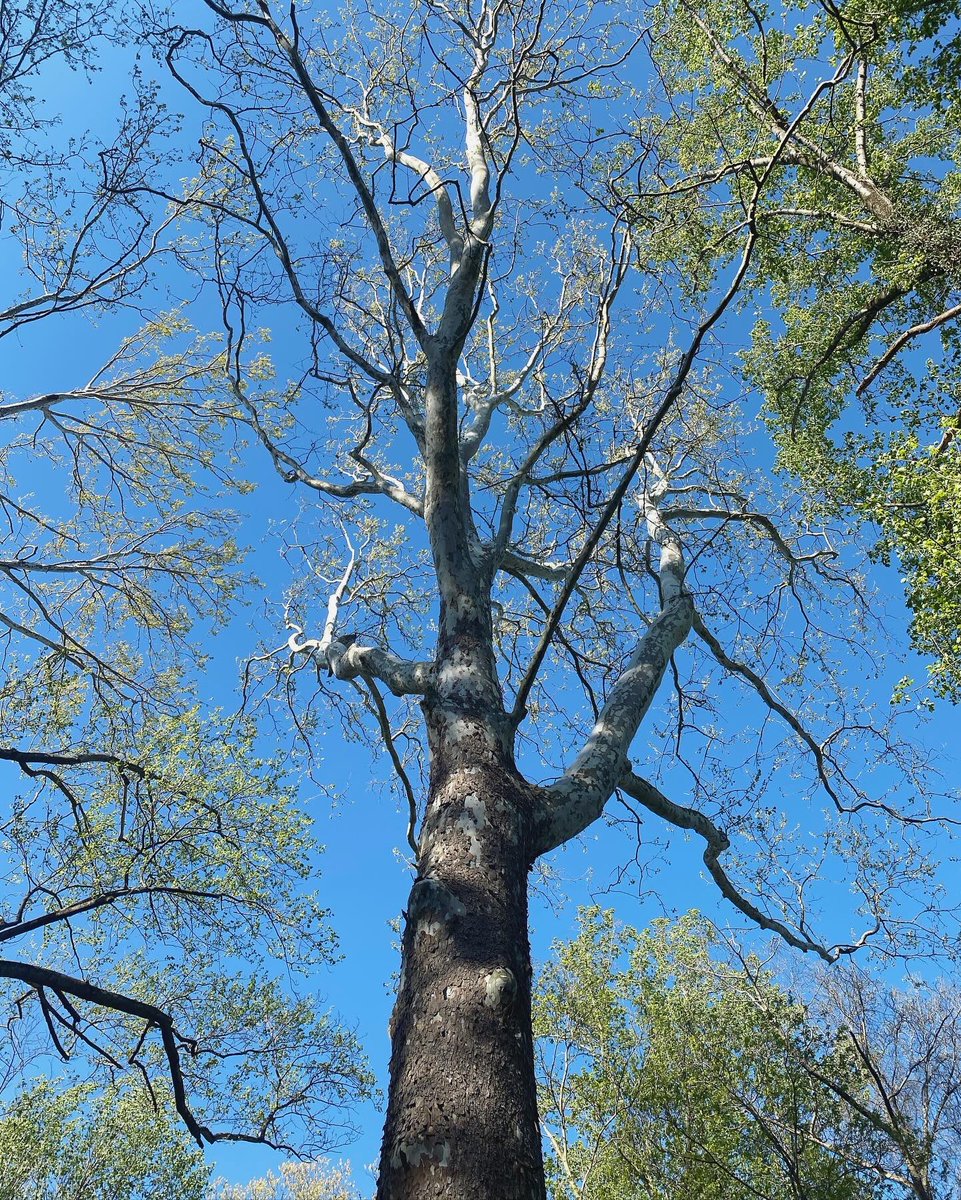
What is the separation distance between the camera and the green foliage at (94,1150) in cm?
951

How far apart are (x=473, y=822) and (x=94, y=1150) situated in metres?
10.6

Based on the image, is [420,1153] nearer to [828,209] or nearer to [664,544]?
[664,544]

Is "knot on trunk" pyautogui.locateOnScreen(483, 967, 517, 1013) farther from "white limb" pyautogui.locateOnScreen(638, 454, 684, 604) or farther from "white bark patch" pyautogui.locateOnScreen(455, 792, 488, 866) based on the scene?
"white limb" pyautogui.locateOnScreen(638, 454, 684, 604)

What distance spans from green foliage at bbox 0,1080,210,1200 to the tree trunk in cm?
935

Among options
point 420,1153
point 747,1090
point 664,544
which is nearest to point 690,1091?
point 747,1090

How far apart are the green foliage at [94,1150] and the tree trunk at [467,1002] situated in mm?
9348

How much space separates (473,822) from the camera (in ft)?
8.70

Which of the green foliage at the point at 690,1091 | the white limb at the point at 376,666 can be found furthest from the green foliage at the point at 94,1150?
the white limb at the point at 376,666

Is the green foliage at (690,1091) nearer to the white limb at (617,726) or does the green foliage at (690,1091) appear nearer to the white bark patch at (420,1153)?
the white limb at (617,726)

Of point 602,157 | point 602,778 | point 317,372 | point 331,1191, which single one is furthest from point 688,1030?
point 331,1191

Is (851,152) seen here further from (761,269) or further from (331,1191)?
(331,1191)

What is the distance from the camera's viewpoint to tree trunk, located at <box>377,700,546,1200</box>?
5.84ft

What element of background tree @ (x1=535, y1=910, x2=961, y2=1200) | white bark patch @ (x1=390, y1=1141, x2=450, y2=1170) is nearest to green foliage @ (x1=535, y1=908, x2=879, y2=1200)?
background tree @ (x1=535, y1=910, x2=961, y2=1200)

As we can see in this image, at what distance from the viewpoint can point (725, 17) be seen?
336 inches
